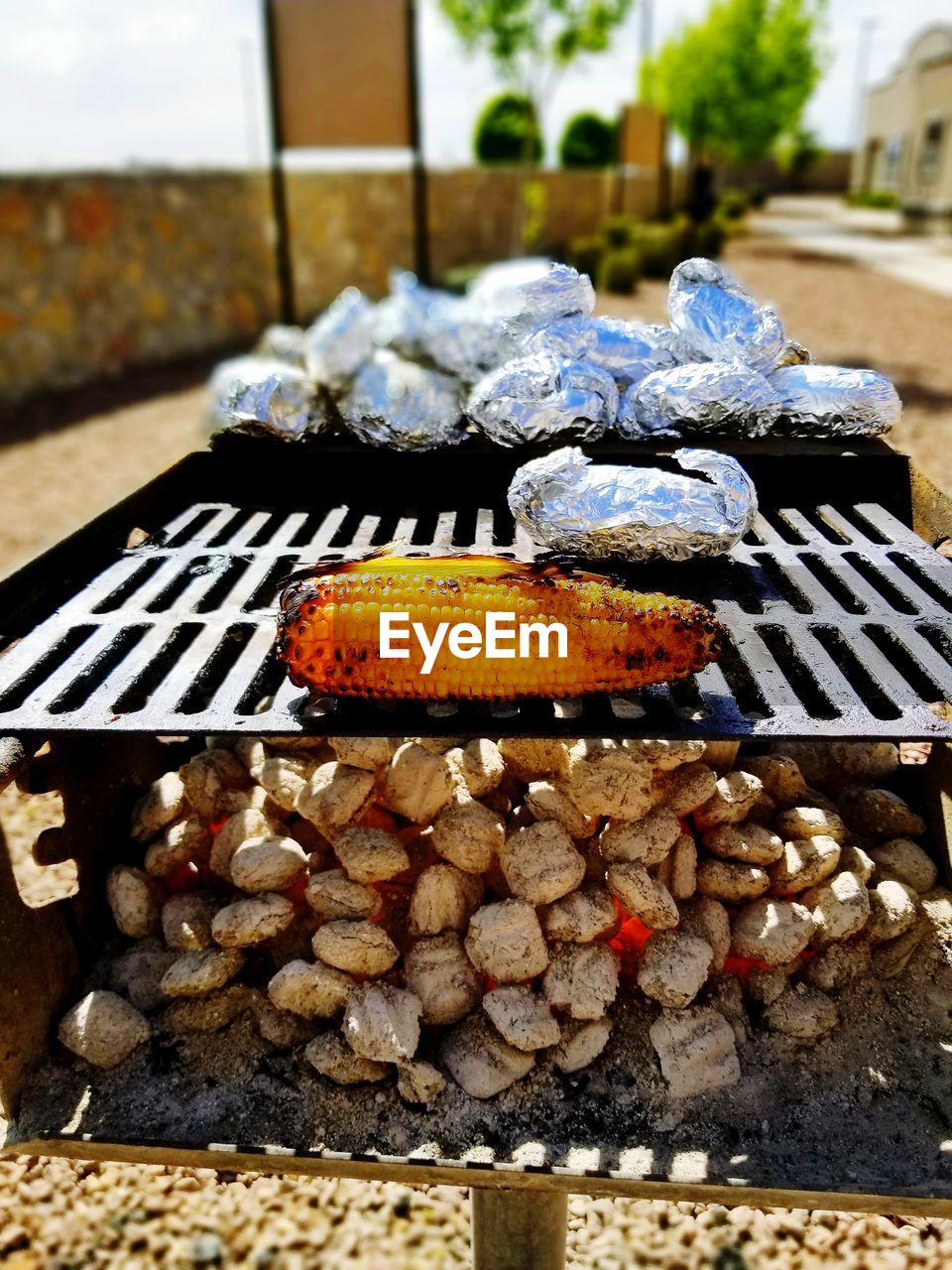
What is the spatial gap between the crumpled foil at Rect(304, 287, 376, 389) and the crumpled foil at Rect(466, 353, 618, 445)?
1.50ft

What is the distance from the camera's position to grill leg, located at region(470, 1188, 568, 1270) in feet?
5.06

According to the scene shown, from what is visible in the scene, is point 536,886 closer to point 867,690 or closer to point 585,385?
point 867,690

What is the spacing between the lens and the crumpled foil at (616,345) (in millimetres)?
2006

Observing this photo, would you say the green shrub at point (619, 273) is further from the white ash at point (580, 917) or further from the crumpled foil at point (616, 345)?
the white ash at point (580, 917)

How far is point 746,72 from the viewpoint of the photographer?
25.2 meters

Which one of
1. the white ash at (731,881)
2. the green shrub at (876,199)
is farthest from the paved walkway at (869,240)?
the white ash at (731,881)

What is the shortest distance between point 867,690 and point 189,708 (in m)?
0.99

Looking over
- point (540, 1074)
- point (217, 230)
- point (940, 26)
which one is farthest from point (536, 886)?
point (940, 26)

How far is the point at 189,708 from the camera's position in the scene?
1245 millimetres

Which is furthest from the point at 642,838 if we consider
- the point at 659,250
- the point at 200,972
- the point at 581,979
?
the point at 659,250

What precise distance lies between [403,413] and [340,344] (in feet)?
1.51

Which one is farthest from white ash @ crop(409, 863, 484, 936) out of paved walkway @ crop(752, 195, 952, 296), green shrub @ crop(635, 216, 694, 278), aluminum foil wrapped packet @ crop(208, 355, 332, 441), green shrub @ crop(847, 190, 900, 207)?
green shrub @ crop(847, 190, 900, 207)

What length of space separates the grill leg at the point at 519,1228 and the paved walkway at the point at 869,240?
40.8 feet

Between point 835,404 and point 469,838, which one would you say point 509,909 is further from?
point 835,404
